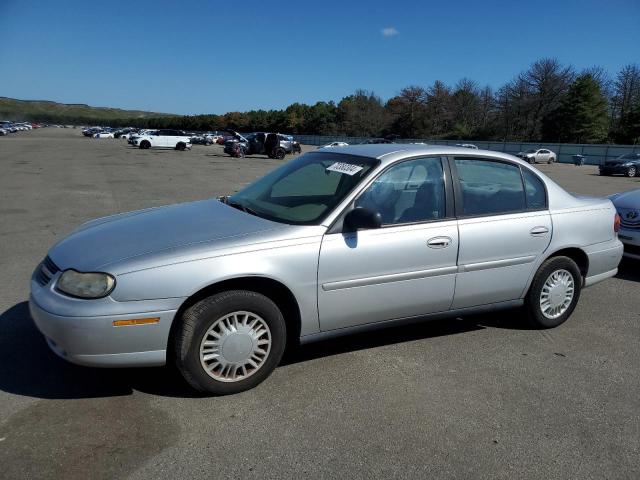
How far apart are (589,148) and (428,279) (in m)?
53.9

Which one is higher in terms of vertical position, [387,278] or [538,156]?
[538,156]

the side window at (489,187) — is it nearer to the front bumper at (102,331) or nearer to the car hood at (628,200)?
the front bumper at (102,331)

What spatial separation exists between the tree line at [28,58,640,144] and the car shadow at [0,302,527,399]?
6589 cm

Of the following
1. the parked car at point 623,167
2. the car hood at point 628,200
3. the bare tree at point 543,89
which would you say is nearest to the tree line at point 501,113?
the bare tree at point 543,89

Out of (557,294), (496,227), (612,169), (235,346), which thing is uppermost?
(612,169)

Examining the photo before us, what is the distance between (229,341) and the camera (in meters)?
3.07

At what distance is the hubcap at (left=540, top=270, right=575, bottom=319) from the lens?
14.0 feet

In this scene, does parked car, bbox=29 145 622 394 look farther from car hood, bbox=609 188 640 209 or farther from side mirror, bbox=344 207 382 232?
car hood, bbox=609 188 640 209

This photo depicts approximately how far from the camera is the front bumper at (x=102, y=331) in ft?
9.11

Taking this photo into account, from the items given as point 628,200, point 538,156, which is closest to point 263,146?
point 538,156

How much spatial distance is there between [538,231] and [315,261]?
2018 millimetres

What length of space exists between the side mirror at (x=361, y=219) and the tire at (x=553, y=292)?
1.75 m

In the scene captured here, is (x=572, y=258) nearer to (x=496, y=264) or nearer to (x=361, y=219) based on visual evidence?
(x=496, y=264)

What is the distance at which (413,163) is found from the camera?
3801 mm
